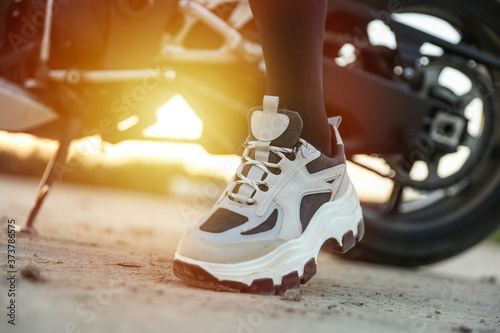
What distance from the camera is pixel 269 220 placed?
109 cm

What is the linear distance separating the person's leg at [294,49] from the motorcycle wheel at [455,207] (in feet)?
3.16

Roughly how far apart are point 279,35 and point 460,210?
1.37 m

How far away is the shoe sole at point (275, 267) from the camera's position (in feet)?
3.35

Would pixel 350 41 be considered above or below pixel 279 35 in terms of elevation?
above

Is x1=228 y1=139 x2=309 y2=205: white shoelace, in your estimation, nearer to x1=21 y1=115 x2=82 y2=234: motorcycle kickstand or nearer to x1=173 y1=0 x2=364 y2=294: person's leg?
x1=173 y1=0 x2=364 y2=294: person's leg

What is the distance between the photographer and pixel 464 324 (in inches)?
38.8

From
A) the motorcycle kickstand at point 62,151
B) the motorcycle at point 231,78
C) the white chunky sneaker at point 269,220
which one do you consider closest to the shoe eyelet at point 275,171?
the white chunky sneaker at point 269,220

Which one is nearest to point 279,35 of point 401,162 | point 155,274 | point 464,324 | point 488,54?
point 155,274

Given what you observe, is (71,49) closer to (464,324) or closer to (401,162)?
(401,162)

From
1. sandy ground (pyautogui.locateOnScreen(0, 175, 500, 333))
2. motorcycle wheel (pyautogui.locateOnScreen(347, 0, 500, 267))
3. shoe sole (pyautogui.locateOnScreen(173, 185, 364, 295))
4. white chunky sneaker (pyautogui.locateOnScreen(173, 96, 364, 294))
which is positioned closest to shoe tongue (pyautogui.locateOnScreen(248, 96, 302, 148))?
white chunky sneaker (pyautogui.locateOnScreen(173, 96, 364, 294))

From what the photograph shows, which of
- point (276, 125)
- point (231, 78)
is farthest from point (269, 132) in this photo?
point (231, 78)

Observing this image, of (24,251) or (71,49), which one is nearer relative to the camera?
(24,251)

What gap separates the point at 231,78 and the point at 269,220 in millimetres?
814

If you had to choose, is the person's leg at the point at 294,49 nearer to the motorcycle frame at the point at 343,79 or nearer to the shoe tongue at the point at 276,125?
the shoe tongue at the point at 276,125
